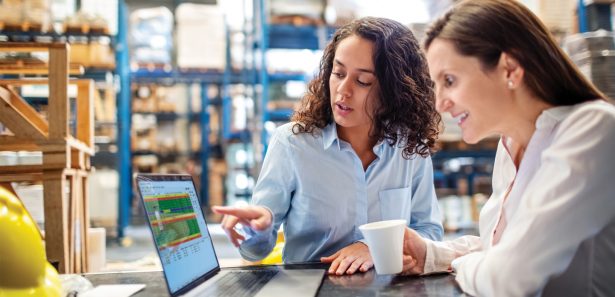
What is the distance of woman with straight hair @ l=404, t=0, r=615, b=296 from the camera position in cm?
87

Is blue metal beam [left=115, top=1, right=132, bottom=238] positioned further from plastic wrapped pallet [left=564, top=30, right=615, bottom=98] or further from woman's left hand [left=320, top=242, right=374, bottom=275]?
woman's left hand [left=320, top=242, right=374, bottom=275]

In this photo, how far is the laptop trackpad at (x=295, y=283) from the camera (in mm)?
1134

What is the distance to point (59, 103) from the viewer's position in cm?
220

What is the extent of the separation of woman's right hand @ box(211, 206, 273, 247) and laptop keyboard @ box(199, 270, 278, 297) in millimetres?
87

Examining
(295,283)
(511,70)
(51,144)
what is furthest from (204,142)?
(511,70)

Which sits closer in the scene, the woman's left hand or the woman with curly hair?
the woman's left hand

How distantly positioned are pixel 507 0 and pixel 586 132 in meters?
0.31

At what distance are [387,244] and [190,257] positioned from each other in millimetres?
442

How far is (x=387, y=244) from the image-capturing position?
47.0 inches

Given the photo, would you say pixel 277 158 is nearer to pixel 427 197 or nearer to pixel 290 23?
pixel 427 197

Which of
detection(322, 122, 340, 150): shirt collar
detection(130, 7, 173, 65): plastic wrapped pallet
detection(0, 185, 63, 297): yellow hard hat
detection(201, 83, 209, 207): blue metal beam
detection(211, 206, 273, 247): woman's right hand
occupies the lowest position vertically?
detection(201, 83, 209, 207): blue metal beam

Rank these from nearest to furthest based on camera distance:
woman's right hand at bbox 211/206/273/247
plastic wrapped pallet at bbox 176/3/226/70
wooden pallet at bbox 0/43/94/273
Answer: woman's right hand at bbox 211/206/273/247
wooden pallet at bbox 0/43/94/273
plastic wrapped pallet at bbox 176/3/226/70

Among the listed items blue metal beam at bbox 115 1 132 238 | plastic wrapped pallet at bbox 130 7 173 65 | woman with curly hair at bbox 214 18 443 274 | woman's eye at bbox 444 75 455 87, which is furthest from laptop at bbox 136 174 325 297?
plastic wrapped pallet at bbox 130 7 173 65

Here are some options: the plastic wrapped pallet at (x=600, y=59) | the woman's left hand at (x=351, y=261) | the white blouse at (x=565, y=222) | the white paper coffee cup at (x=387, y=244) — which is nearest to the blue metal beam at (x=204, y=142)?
the plastic wrapped pallet at (x=600, y=59)
